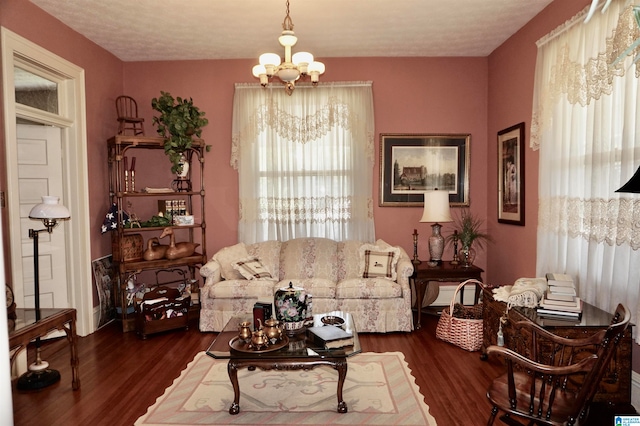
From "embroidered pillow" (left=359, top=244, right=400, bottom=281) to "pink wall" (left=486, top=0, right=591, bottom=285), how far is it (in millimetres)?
1294

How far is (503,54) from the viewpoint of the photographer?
16.3ft

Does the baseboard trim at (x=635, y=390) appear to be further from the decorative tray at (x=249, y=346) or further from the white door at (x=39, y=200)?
the white door at (x=39, y=200)

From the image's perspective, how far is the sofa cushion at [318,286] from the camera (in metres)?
4.51

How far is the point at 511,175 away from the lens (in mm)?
4773

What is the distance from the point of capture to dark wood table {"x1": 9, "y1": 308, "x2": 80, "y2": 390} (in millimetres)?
2701

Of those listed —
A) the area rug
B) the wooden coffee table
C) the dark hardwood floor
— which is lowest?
the dark hardwood floor

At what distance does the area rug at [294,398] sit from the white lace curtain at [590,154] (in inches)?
64.1

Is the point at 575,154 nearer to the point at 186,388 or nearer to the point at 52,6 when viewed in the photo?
the point at 186,388

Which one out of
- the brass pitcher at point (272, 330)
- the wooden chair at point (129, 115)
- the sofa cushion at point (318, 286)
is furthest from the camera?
the wooden chair at point (129, 115)

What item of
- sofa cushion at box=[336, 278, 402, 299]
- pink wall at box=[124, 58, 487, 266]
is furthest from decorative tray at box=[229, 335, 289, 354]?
pink wall at box=[124, 58, 487, 266]

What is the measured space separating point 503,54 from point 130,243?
4.86 metres

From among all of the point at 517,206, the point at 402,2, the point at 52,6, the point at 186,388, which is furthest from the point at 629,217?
the point at 52,6

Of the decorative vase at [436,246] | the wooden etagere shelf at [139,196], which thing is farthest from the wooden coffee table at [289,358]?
the decorative vase at [436,246]

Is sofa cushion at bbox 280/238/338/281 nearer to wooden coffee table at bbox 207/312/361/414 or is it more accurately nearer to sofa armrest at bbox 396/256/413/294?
sofa armrest at bbox 396/256/413/294
